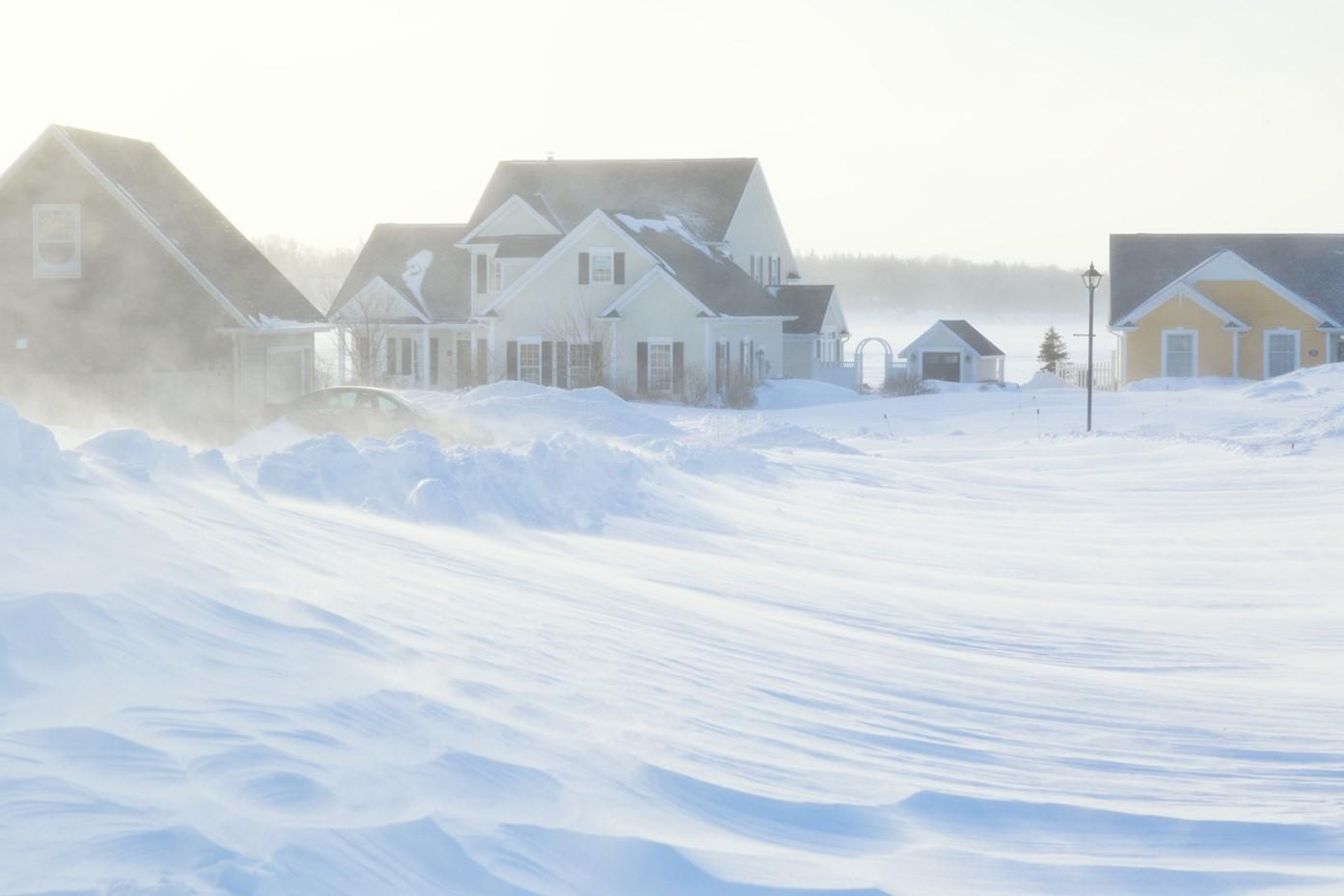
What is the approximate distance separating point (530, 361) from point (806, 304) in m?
11.1

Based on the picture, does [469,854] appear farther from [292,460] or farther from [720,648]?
[292,460]

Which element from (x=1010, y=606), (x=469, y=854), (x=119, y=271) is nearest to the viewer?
(x=469, y=854)

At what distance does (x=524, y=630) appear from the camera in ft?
24.1

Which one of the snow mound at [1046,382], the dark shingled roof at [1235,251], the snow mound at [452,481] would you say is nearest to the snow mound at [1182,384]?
the dark shingled roof at [1235,251]

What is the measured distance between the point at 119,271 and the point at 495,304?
16965 millimetres

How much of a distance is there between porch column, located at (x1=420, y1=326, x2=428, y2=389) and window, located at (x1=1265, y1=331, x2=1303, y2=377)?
26654 millimetres

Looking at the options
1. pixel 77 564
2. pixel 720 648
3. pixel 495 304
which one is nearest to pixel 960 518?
pixel 720 648

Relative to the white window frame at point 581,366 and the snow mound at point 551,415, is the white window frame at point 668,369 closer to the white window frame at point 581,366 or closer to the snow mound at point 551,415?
the white window frame at point 581,366

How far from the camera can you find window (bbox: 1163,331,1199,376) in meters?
47.6

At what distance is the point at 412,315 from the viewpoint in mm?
49562

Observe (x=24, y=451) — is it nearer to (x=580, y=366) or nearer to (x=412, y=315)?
(x=580, y=366)

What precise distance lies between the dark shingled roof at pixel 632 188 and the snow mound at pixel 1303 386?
64.2ft

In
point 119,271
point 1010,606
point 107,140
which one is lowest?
point 1010,606

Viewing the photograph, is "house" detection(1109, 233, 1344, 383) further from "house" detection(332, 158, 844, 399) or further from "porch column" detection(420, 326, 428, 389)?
"porch column" detection(420, 326, 428, 389)
